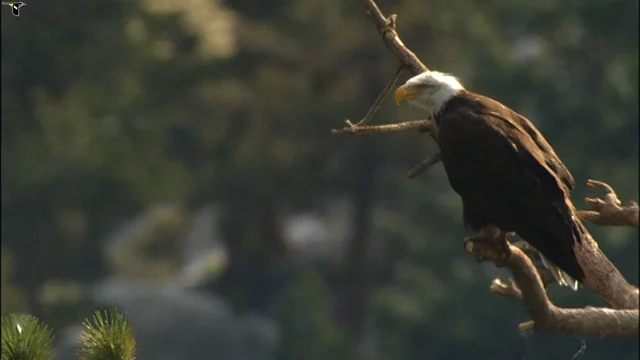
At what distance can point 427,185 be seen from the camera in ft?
57.6

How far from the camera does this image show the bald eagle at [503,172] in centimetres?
517

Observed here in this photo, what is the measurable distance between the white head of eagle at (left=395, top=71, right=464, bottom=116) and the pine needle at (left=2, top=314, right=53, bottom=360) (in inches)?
59.1

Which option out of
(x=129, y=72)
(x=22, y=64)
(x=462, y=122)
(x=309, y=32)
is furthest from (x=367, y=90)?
(x=462, y=122)

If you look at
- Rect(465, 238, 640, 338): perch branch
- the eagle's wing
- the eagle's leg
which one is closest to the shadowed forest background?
the eagle's wing

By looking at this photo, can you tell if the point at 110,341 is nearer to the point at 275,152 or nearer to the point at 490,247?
the point at 490,247

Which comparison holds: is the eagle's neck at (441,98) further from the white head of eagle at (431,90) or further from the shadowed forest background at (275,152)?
the shadowed forest background at (275,152)

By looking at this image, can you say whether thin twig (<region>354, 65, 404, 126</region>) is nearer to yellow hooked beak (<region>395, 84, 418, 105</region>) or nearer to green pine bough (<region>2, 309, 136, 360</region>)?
yellow hooked beak (<region>395, 84, 418, 105</region>)

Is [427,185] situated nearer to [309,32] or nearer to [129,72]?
[309,32]

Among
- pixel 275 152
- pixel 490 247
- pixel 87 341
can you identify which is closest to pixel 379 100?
pixel 490 247

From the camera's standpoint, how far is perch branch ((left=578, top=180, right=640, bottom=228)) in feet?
15.8

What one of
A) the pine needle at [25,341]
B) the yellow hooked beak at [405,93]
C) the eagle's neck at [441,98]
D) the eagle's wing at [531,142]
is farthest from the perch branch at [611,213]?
the pine needle at [25,341]

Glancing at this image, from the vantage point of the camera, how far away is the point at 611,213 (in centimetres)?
499

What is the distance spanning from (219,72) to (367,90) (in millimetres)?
1767

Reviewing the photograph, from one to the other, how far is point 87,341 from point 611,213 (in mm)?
1600
